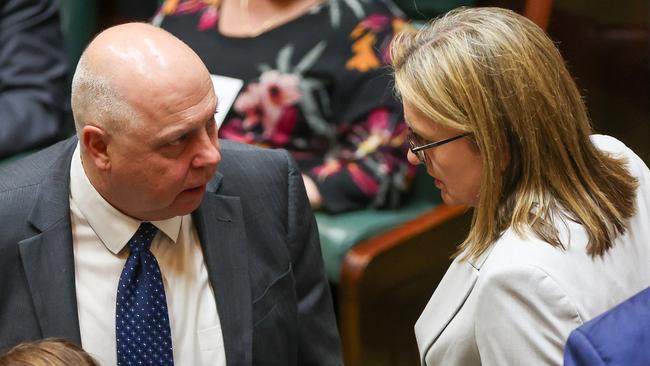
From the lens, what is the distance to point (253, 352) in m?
1.52

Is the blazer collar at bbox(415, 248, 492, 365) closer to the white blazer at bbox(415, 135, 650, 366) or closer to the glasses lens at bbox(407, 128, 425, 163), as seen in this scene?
the white blazer at bbox(415, 135, 650, 366)

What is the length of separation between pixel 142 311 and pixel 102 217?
150 mm

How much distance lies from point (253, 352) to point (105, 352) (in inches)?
9.4

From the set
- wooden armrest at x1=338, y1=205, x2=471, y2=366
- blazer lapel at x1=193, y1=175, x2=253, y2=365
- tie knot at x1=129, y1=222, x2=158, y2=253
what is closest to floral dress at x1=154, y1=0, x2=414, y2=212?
wooden armrest at x1=338, y1=205, x2=471, y2=366

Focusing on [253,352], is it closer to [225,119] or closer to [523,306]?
[523,306]

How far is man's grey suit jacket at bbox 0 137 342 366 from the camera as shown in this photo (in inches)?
54.5

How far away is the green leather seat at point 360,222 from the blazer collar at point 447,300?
679 mm

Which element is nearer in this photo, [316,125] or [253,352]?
[253,352]

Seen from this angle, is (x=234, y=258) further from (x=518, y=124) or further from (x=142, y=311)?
(x=518, y=124)

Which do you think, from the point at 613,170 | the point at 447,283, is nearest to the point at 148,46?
the point at 447,283

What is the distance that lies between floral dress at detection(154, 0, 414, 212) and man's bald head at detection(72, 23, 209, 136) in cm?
101

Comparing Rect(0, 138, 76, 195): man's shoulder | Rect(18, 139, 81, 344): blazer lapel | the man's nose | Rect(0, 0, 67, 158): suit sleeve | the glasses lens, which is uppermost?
the man's nose

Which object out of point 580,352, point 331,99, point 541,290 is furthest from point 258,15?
point 580,352

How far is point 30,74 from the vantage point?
2420 mm
